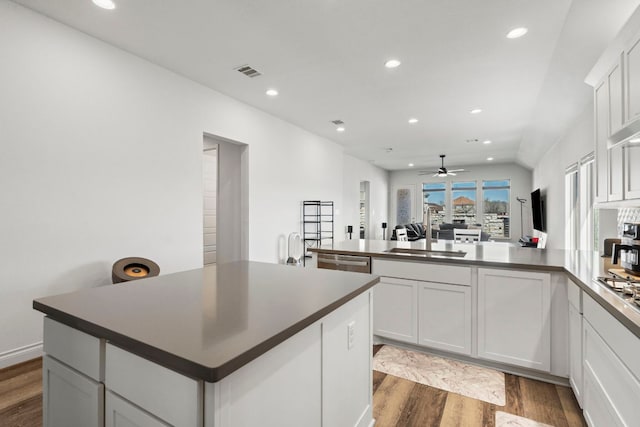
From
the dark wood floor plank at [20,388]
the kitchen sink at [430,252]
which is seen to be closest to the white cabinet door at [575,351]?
the kitchen sink at [430,252]

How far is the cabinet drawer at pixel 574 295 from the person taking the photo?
182cm

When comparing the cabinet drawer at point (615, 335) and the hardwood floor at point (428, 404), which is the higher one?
the cabinet drawer at point (615, 335)

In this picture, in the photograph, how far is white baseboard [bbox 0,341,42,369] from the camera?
2.35 metres

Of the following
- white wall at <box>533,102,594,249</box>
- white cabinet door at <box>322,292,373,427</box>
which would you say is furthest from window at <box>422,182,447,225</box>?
white cabinet door at <box>322,292,373,427</box>

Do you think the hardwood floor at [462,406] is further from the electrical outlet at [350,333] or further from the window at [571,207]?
the window at [571,207]

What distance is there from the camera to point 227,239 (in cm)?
486

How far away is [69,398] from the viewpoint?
3.60 ft

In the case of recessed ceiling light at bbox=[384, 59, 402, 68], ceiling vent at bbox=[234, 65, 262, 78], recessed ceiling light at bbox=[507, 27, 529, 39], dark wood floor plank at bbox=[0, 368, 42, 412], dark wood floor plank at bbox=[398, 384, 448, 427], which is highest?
→ ceiling vent at bbox=[234, 65, 262, 78]

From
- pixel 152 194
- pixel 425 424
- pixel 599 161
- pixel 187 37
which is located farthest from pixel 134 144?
pixel 599 161

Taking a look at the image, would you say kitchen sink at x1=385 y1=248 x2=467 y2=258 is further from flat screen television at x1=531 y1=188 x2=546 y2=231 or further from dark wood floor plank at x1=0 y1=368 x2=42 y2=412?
flat screen television at x1=531 y1=188 x2=546 y2=231

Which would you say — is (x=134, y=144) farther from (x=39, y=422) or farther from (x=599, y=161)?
(x=599, y=161)

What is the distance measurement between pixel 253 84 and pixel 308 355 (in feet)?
11.6

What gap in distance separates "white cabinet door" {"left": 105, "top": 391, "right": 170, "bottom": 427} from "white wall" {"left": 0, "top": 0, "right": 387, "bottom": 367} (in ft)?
7.20

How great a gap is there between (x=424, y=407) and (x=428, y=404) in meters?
0.05
